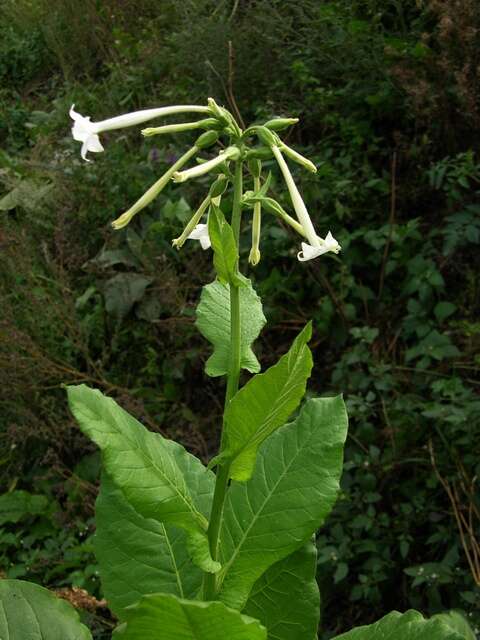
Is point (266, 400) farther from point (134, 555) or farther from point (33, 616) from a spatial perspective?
point (33, 616)

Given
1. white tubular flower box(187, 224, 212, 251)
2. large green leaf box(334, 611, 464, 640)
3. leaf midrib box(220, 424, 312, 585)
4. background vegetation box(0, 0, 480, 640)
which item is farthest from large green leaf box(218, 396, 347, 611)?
background vegetation box(0, 0, 480, 640)

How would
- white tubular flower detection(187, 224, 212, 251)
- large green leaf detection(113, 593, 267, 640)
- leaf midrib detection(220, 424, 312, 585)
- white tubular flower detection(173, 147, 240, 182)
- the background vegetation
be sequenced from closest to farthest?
large green leaf detection(113, 593, 267, 640), white tubular flower detection(173, 147, 240, 182), leaf midrib detection(220, 424, 312, 585), white tubular flower detection(187, 224, 212, 251), the background vegetation

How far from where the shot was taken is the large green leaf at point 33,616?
125cm

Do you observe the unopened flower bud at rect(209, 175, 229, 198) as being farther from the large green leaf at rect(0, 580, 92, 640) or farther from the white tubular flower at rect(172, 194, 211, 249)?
the large green leaf at rect(0, 580, 92, 640)

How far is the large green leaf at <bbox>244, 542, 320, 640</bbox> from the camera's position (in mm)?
1312

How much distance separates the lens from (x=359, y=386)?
9.43 ft

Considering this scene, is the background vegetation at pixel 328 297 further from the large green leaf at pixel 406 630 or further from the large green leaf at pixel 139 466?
the large green leaf at pixel 139 466

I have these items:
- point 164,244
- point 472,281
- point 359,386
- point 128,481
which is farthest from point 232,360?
point 164,244

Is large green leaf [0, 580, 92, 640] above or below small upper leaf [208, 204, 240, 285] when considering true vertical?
below

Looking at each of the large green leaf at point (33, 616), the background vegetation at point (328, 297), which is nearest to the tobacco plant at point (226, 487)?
the large green leaf at point (33, 616)

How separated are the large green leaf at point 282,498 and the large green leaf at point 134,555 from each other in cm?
14

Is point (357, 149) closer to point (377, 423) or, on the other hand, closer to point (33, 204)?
point (377, 423)

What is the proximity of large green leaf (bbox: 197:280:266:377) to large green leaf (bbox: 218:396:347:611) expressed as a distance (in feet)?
0.49

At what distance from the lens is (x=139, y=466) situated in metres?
1.07
